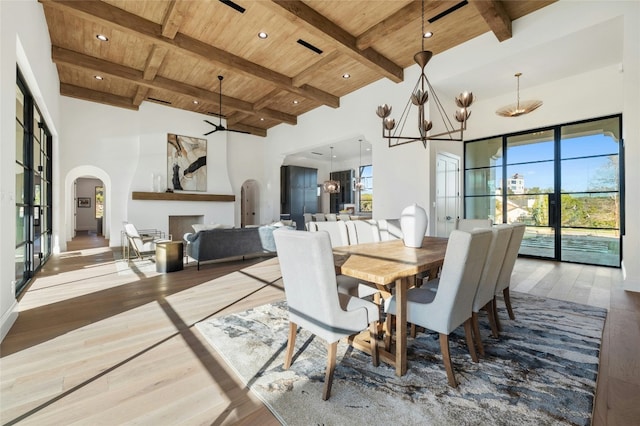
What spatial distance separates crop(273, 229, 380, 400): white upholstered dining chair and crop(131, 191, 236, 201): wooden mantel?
707 cm

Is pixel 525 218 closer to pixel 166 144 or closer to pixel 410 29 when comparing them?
pixel 410 29

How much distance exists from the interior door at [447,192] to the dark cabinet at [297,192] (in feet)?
19.4

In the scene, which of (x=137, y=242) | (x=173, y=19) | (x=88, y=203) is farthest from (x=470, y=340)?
(x=88, y=203)

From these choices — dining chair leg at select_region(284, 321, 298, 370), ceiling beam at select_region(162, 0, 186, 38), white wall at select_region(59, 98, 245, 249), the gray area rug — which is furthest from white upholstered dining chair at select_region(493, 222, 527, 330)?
white wall at select_region(59, 98, 245, 249)

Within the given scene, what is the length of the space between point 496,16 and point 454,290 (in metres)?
3.95

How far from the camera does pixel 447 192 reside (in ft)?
19.6

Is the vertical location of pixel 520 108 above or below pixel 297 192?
above

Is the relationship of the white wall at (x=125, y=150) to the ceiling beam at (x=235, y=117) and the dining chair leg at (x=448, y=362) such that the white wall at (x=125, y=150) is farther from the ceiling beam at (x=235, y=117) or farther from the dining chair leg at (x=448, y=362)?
the dining chair leg at (x=448, y=362)

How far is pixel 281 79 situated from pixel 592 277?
6343 millimetres

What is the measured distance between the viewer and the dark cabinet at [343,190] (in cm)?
1227

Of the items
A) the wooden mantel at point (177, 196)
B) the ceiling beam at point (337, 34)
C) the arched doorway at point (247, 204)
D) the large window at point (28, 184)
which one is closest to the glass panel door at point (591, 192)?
the ceiling beam at point (337, 34)

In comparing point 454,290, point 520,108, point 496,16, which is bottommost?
point 454,290

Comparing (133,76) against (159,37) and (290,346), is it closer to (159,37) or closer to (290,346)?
(159,37)

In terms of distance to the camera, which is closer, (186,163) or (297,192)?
(186,163)
